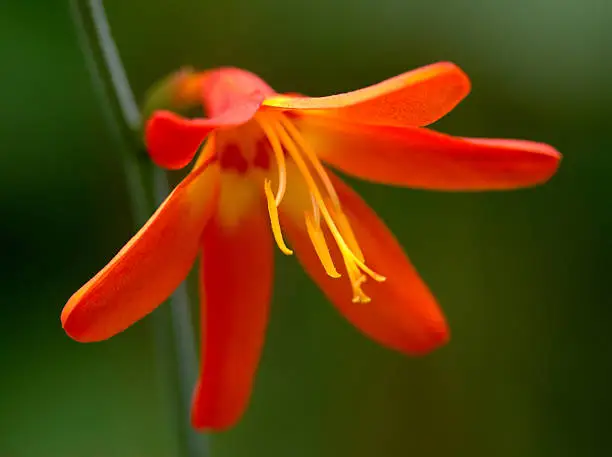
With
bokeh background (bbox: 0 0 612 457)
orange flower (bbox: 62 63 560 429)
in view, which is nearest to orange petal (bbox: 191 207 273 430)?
orange flower (bbox: 62 63 560 429)

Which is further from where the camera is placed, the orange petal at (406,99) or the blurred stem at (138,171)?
the blurred stem at (138,171)

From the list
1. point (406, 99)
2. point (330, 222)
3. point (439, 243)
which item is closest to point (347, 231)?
Answer: point (330, 222)

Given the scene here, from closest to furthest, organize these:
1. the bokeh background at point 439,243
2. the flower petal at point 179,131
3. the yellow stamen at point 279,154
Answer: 1. the flower petal at point 179,131
2. the yellow stamen at point 279,154
3. the bokeh background at point 439,243

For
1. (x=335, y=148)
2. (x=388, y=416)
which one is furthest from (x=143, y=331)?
(x=335, y=148)

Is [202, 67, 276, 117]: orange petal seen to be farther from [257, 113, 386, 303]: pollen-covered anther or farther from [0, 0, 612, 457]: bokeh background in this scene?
[0, 0, 612, 457]: bokeh background

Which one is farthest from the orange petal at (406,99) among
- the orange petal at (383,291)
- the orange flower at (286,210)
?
the orange petal at (383,291)

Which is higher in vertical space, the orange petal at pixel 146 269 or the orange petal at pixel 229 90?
the orange petal at pixel 229 90

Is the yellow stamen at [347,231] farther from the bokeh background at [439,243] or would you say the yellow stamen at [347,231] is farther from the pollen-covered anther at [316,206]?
the bokeh background at [439,243]
